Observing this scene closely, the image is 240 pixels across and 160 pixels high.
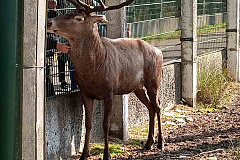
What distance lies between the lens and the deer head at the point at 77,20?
667 centimetres

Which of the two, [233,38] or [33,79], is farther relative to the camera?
[233,38]

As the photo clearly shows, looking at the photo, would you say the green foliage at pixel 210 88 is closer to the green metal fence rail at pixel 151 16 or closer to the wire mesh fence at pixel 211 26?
the green metal fence rail at pixel 151 16

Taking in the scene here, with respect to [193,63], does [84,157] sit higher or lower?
lower

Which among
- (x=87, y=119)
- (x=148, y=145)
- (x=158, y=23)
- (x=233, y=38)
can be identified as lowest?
(x=148, y=145)

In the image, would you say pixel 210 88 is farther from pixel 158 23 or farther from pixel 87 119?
pixel 87 119

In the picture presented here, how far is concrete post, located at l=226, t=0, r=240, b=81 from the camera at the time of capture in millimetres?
15305

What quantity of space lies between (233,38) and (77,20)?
9468mm

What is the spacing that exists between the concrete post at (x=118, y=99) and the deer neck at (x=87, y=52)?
5.01ft

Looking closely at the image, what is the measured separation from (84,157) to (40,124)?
321 centimetres

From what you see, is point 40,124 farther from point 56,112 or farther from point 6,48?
point 56,112

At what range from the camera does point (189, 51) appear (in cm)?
1221

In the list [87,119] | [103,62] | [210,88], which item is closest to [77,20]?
[103,62]

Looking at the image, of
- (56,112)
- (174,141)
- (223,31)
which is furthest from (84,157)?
(223,31)

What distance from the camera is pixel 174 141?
8969mm
